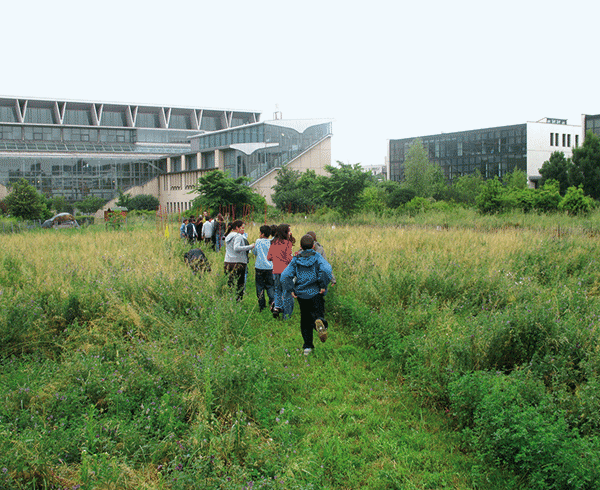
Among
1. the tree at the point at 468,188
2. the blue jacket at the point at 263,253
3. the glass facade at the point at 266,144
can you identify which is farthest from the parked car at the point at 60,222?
the tree at the point at 468,188

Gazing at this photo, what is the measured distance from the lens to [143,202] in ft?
193

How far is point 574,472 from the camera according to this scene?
328cm

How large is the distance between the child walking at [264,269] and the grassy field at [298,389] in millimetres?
563

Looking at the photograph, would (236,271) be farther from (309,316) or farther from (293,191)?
(293,191)

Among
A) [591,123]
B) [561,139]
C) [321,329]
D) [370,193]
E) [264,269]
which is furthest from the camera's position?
[561,139]

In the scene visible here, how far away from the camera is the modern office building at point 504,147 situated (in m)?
81.1

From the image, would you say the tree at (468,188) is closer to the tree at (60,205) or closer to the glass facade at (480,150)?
the glass facade at (480,150)

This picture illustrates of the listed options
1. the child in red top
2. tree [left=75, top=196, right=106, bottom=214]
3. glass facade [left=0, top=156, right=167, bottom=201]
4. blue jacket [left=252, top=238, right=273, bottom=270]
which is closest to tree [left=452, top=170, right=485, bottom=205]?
glass facade [left=0, top=156, right=167, bottom=201]

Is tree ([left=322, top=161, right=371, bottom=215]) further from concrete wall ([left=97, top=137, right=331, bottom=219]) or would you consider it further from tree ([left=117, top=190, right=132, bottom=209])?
tree ([left=117, top=190, right=132, bottom=209])

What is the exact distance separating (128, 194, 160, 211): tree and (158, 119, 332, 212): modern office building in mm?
7948

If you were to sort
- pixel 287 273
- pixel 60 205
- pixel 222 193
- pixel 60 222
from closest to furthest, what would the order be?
pixel 287 273 → pixel 222 193 → pixel 60 222 → pixel 60 205

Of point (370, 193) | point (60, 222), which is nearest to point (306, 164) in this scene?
point (370, 193)

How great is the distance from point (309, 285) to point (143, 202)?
55751 millimetres

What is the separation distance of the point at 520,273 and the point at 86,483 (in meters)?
7.95
